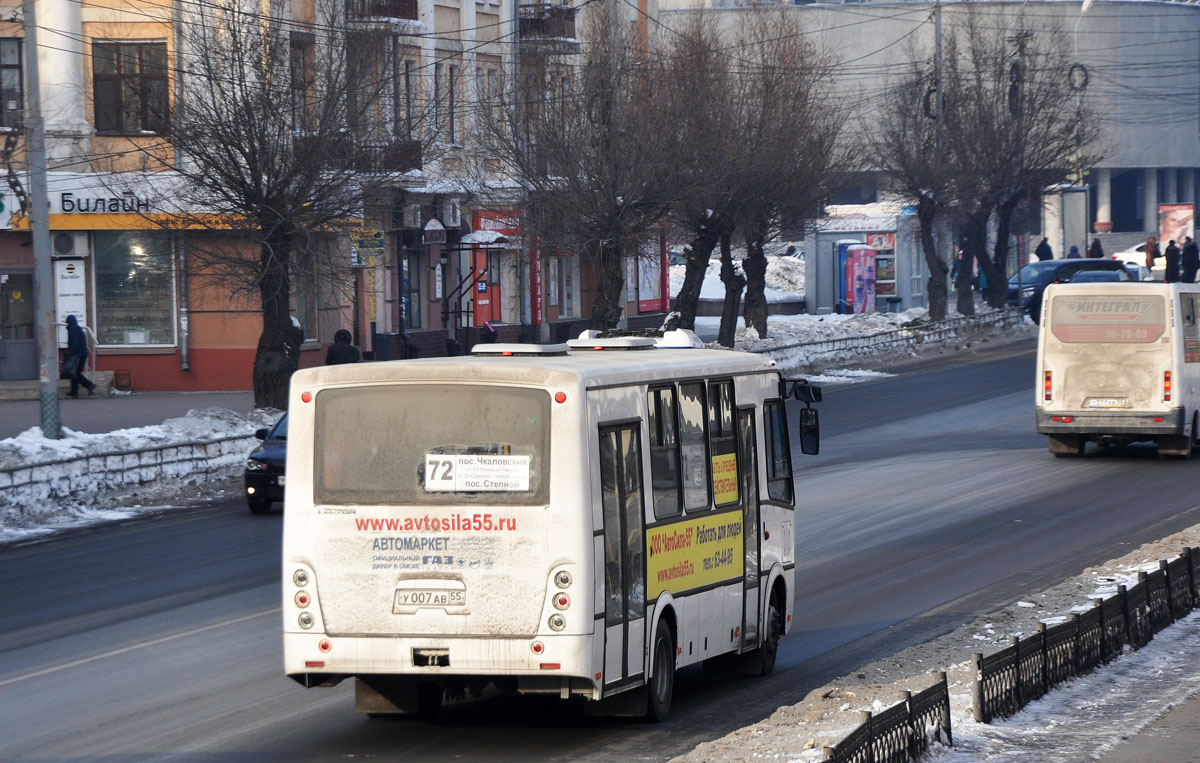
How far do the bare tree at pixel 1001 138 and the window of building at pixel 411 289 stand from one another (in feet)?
60.5

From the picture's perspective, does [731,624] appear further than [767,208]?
No

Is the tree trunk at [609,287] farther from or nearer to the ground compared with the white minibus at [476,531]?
farther from the ground

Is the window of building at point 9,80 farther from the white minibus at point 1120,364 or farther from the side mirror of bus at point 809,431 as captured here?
the side mirror of bus at point 809,431

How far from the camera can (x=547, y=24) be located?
1879 inches

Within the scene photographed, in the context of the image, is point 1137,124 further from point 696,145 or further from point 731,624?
point 731,624

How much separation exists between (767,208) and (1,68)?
18.5m

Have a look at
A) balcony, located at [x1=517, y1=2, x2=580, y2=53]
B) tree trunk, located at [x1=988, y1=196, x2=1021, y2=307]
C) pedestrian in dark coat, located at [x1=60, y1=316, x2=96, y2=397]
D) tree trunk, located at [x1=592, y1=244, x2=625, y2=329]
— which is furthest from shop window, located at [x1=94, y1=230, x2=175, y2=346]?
tree trunk, located at [x1=988, y1=196, x2=1021, y2=307]

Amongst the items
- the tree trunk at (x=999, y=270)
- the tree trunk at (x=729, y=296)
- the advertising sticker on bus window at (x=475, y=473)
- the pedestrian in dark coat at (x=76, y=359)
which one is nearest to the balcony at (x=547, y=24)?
the tree trunk at (x=729, y=296)

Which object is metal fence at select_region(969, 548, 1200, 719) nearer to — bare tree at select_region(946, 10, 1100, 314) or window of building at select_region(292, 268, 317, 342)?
window of building at select_region(292, 268, 317, 342)

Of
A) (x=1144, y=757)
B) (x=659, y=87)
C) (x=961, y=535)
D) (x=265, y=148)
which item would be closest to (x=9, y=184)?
(x=265, y=148)

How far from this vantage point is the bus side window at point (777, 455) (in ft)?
40.8

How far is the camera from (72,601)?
15.6m

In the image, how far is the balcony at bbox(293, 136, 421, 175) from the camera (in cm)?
2859

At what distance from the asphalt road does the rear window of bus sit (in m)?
1.42
